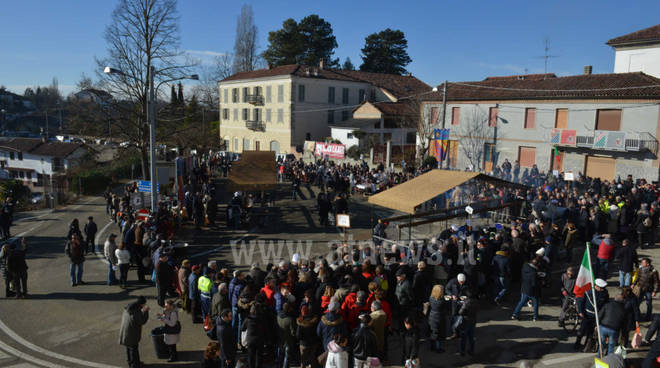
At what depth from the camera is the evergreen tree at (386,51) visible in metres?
62.9

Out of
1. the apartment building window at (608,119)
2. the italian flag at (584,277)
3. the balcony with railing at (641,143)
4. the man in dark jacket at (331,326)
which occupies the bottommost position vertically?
the man in dark jacket at (331,326)

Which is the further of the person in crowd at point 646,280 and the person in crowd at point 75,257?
the person in crowd at point 75,257

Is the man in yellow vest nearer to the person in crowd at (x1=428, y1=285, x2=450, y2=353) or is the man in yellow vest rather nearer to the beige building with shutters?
the person in crowd at (x1=428, y1=285, x2=450, y2=353)

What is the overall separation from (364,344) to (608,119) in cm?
2563

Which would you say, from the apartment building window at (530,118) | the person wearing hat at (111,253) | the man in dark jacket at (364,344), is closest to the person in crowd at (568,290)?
the man in dark jacket at (364,344)

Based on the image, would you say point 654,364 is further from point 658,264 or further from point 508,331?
point 658,264

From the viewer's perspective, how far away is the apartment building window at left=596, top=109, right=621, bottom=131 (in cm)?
2503

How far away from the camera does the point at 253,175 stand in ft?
62.6

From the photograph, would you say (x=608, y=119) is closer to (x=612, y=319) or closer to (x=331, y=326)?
(x=612, y=319)

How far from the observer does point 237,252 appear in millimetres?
14359

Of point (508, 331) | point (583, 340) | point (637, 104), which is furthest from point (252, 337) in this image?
point (637, 104)

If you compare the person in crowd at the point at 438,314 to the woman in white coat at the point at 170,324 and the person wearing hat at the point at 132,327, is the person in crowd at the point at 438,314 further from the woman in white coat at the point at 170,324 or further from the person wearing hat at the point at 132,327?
the person wearing hat at the point at 132,327

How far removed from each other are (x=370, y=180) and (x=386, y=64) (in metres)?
41.9

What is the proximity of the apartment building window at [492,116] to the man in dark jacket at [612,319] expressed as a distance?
26256 mm
